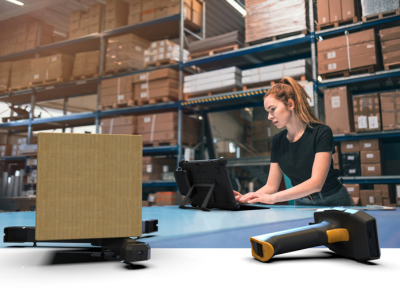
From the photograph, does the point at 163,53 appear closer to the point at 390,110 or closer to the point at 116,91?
the point at 116,91

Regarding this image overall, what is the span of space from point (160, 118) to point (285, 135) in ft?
12.7

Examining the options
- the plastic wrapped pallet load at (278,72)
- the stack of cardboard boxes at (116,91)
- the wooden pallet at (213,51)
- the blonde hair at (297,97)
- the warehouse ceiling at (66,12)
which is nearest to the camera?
the blonde hair at (297,97)

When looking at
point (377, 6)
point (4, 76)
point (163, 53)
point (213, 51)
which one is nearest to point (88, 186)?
point (377, 6)

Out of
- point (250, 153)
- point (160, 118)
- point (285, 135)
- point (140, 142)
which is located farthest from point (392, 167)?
point (140, 142)

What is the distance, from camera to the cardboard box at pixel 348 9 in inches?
182

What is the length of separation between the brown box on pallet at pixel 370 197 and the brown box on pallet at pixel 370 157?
0.41 metres

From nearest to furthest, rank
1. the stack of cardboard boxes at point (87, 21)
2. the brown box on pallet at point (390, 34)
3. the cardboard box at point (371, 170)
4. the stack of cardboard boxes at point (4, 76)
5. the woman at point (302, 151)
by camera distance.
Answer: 1. the woman at point (302, 151)
2. the brown box on pallet at point (390, 34)
3. the cardboard box at point (371, 170)
4. the stack of cardboard boxes at point (87, 21)
5. the stack of cardboard boxes at point (4, 76)

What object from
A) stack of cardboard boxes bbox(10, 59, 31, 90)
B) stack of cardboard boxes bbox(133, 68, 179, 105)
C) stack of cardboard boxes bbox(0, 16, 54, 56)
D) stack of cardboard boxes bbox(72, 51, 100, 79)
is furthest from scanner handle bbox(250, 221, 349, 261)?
stack of cardboard boxes bbox(0, 16, 54, 56)

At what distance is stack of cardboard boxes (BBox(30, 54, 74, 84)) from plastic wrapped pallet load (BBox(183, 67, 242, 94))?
3074mm

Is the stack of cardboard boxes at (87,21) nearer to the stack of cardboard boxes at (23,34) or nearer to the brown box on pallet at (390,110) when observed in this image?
the stack of cardboard boxes at (23,34)

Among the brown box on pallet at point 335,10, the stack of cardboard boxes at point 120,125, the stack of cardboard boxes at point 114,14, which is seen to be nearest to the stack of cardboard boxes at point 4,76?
the stack of cardboard boxes at point 114,14

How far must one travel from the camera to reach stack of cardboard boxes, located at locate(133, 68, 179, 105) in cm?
595

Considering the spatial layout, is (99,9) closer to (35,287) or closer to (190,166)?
(190,166)

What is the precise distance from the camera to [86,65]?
23.1 ft
